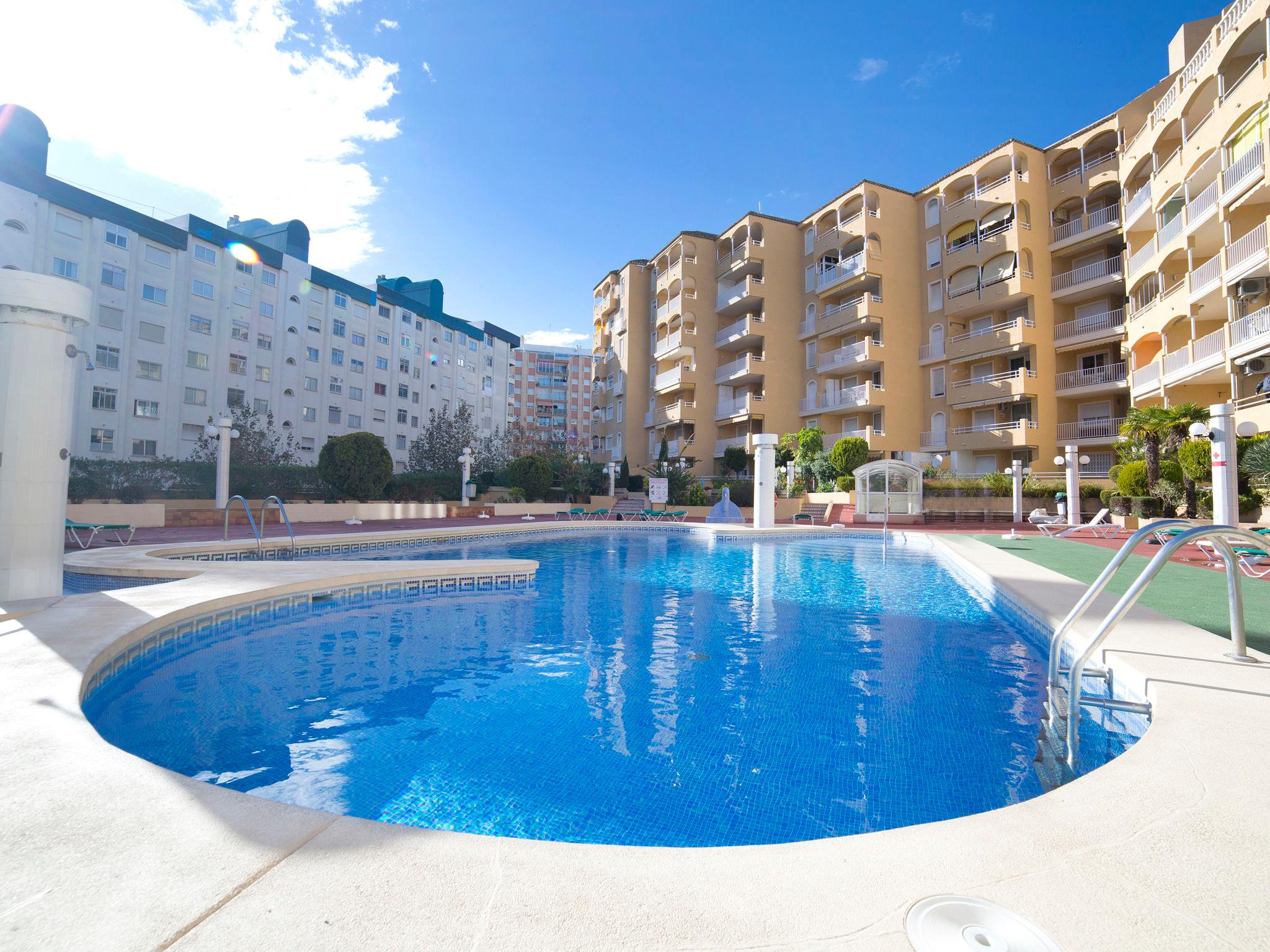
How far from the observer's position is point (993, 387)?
94.1 feet

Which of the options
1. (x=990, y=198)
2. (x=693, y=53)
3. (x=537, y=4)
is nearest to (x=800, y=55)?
(x=693, y=53)

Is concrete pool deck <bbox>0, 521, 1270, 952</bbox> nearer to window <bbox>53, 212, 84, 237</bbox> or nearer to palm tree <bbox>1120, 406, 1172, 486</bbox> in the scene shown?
palm tree <bbox>1120, 406, 1172, 486</bbox>

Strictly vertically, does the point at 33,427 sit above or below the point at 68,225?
below

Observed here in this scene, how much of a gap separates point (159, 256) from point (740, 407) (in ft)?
105

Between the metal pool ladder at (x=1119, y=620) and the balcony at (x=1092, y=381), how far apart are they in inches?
1100

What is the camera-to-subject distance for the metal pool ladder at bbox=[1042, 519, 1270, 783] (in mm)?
3252

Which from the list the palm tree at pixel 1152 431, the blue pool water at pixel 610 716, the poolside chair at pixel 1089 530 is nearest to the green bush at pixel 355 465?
the blue pool water at pixel 610 716

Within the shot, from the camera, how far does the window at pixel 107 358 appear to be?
2845 centimetres

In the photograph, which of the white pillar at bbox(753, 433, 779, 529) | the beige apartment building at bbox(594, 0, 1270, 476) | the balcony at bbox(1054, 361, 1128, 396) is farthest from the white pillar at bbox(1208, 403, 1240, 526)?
the balcony at bbox(1054, 361, 1128, 396)

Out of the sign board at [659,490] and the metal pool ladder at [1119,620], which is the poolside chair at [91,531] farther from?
the sign board at [659,490]

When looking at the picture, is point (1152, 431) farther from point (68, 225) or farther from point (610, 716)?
point (68, 225)

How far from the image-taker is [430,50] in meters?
13.3

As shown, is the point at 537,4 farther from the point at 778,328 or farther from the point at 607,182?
the point at 778,328

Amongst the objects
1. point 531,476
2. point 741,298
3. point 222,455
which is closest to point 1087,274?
point 741,298
